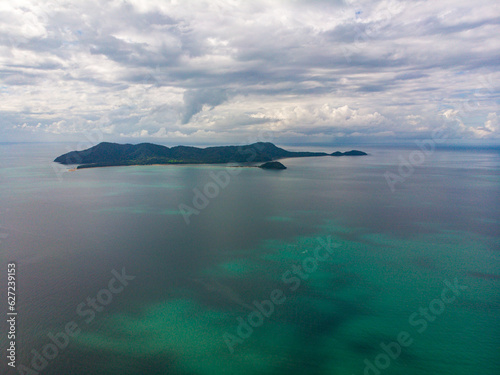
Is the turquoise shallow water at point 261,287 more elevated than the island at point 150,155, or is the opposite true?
the island at point 150,155

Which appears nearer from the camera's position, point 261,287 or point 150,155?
point 261,287

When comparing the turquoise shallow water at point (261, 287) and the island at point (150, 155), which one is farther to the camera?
the island at point (150, 155)

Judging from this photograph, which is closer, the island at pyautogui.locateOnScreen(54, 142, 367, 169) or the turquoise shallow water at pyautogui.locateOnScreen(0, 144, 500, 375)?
the turquoise shallow water at pyautogui.locateOnScreen(0, 144, 500, 375)

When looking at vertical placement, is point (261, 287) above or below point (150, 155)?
below

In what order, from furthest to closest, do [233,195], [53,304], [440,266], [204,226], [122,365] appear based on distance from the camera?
[233,195]
[204,226]
[440,266]
[53,304]
[122,365]

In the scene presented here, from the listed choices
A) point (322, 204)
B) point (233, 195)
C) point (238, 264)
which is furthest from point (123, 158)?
point (238, 264)

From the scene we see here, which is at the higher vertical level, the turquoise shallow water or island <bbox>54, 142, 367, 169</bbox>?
island <bbox>54, 142, 367, 169</bbox>

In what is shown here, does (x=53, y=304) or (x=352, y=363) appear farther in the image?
(x=53, y=304)

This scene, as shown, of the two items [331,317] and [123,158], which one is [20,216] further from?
[123,158]
